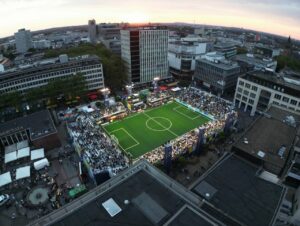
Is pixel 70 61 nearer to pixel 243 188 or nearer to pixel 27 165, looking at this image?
pixel 27 165

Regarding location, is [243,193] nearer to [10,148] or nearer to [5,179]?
[5,179]

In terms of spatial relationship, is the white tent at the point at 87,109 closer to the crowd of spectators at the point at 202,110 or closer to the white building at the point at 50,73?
the white building at the point at 50,73

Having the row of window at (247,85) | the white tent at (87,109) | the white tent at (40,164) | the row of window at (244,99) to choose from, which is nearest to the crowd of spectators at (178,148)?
the white tent at (40,164)

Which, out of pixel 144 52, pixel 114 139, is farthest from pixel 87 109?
pixel 144 52

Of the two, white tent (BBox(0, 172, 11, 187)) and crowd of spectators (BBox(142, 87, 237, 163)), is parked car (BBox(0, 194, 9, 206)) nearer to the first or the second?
white tent (BBox(0, 172, 11, 187))

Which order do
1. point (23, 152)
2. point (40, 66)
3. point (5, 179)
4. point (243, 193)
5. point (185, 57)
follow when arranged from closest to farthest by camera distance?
point (243, 193) → point (5, 179) → point (23, 152) → point (40, 66) → point (185, 57)
